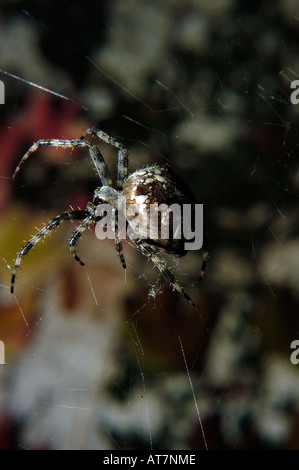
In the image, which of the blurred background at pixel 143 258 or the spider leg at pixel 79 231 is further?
the blurred background at pixel 143 258

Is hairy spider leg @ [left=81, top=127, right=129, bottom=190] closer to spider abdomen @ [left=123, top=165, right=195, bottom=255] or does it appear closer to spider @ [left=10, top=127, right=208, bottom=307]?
spider @ [left=10, top=127, right=208, bottom=307]

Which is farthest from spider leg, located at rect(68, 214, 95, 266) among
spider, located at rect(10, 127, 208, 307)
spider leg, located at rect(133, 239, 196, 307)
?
spider leg, located at rect(133, 239, 196, 307)

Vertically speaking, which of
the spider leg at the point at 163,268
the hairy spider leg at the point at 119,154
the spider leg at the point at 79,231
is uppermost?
the hairy spider leg at the point at 119,154

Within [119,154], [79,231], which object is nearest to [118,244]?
[79,231]

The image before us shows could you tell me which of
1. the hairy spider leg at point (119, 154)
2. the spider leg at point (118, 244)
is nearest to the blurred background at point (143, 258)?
the hairy spider leg at point (119, 154)

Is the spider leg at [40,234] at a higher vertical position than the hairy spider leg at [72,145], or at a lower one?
lower

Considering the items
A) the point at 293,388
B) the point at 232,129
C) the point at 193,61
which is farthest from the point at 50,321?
the point at 193,61

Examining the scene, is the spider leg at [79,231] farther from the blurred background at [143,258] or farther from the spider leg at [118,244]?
the blurred background at [143,258]
